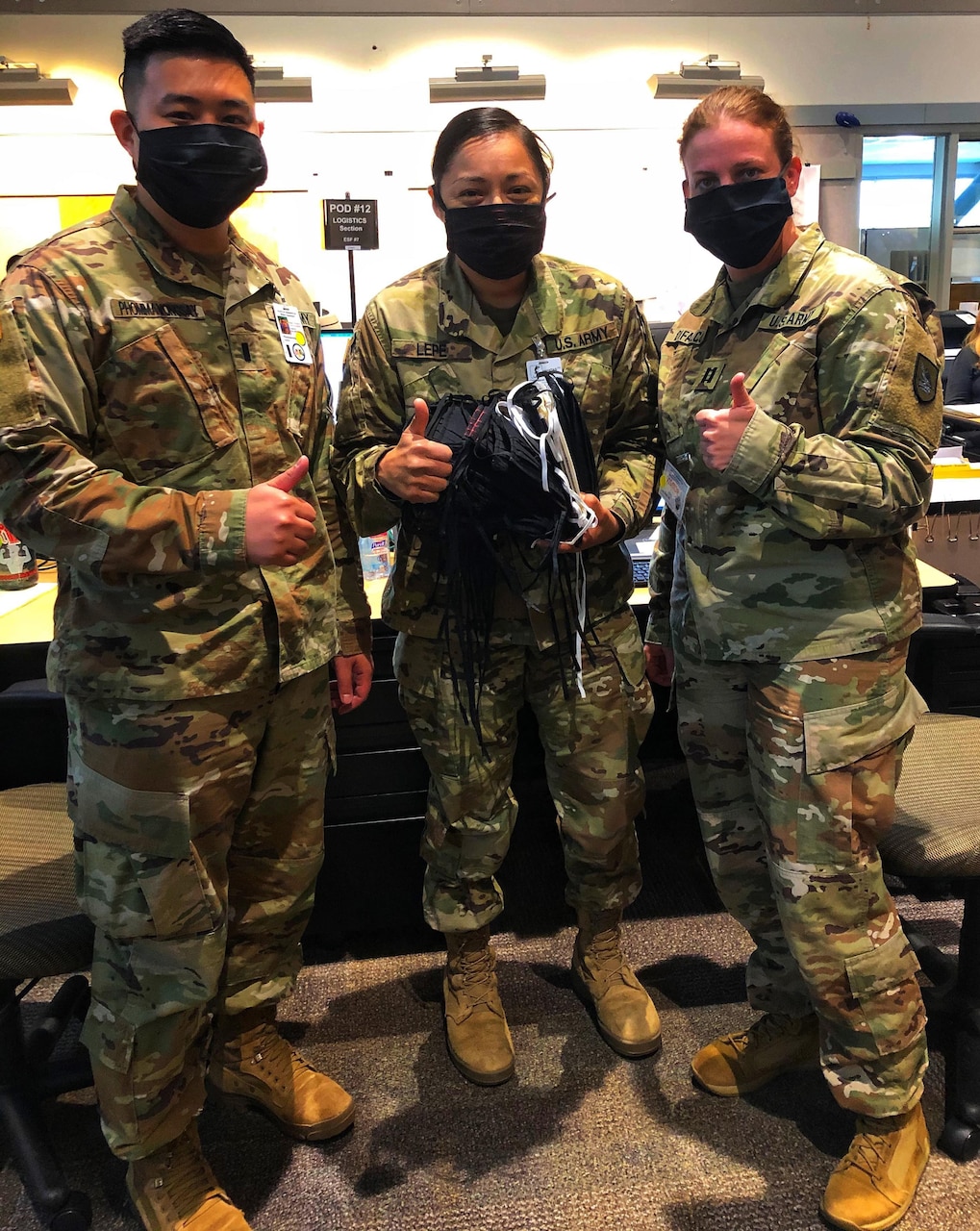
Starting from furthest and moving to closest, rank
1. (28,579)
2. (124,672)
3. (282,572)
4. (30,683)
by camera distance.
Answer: (28,579) → (30,683) → (282,572) → (124,672)

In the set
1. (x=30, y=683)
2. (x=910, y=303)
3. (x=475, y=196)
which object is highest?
(x=475, y=196)

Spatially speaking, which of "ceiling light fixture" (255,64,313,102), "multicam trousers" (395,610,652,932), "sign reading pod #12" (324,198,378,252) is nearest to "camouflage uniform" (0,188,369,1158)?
"multicam trousers" (395,610,652,932)

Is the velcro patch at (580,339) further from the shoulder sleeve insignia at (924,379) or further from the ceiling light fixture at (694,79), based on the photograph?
the ceiling light fixture at (694,79)

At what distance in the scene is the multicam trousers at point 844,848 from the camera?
1288 millimetres

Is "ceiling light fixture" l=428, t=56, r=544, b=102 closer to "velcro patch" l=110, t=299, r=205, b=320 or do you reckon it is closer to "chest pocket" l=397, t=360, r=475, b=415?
"chest pocket" l=397, t=360, r=475, b=415

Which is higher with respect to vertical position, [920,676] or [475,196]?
[475,196]

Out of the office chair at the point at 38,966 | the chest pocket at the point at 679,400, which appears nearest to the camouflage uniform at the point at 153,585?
the office chair at the point at 38,966

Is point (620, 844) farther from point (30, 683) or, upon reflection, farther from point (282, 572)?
point (30, 683)

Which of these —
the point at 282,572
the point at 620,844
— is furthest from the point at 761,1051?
the point at 282,572

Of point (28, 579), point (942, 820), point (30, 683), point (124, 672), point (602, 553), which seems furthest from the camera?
point (28, 579)

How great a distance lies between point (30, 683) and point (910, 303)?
1.77 m

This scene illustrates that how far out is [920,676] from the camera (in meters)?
2.20

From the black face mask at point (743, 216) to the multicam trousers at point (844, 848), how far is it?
0.67 m

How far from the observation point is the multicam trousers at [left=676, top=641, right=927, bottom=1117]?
1288 millimetres
